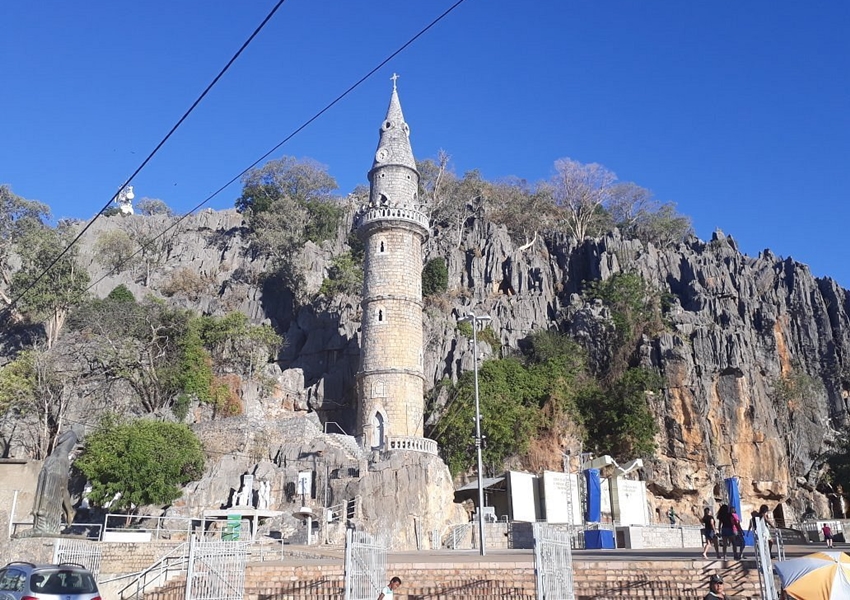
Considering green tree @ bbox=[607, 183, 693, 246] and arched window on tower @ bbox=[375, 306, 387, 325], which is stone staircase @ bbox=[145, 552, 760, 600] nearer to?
arched window on tower @ bbox=[375, 306, 387, 325]

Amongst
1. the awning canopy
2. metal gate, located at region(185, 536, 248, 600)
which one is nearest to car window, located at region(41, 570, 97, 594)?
metal gate, located at region(185, 536, 248, 600)

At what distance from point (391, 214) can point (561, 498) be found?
15.5 meters

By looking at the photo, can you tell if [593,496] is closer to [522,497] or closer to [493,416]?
[522,497]

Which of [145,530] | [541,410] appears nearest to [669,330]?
[541,410]

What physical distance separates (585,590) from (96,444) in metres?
23.8

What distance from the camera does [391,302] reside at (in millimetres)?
36719

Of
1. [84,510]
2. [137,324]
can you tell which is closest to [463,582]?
[84,510]

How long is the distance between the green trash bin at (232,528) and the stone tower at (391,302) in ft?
31.2

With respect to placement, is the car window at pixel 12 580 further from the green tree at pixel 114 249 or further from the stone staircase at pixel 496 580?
the green tree at pixel 114 249

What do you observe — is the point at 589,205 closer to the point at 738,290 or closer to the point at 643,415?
the point at 738,290

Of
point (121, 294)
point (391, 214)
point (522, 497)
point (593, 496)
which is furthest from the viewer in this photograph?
point (121, 294)

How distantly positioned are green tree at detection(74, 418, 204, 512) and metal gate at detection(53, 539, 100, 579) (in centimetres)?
1325

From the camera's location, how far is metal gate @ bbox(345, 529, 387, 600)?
12172 mm

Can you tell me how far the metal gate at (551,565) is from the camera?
38.9ft
